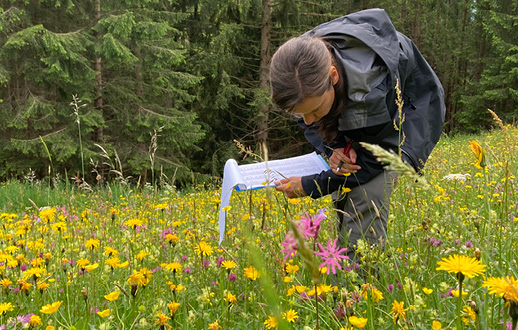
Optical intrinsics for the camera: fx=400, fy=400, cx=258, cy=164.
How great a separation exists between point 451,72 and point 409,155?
22379mm

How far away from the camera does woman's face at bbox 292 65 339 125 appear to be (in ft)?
5.85

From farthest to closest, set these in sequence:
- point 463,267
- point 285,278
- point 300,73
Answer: point 300,73, point 285,278, point 463,267

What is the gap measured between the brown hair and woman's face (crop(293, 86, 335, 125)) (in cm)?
→ 2

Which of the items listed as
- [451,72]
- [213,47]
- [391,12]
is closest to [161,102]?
[213,47]

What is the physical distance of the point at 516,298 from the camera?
0.68 metres

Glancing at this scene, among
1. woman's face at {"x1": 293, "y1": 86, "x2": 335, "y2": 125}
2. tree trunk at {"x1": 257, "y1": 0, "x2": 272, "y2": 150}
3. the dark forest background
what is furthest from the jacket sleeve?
tree trunk at {"x1": 257, "y1": 0, "x2": 272, "y2": 150}

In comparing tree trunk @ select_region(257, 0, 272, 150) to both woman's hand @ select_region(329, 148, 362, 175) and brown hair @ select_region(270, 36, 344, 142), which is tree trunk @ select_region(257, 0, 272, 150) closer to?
woman's hand @ select_region(329, 148, 362, 175)

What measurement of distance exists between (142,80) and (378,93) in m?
10.4

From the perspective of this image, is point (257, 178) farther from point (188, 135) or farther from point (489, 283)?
point (188, 135)

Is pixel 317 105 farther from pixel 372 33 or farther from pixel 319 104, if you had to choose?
pixel 372 33

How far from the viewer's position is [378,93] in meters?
1.83

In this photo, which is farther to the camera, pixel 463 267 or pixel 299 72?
pixel 299 72

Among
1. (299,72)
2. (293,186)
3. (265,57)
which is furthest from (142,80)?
(299,72)

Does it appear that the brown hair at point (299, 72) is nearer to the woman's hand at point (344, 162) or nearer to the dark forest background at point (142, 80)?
the woman's hand at point (344, 162)
